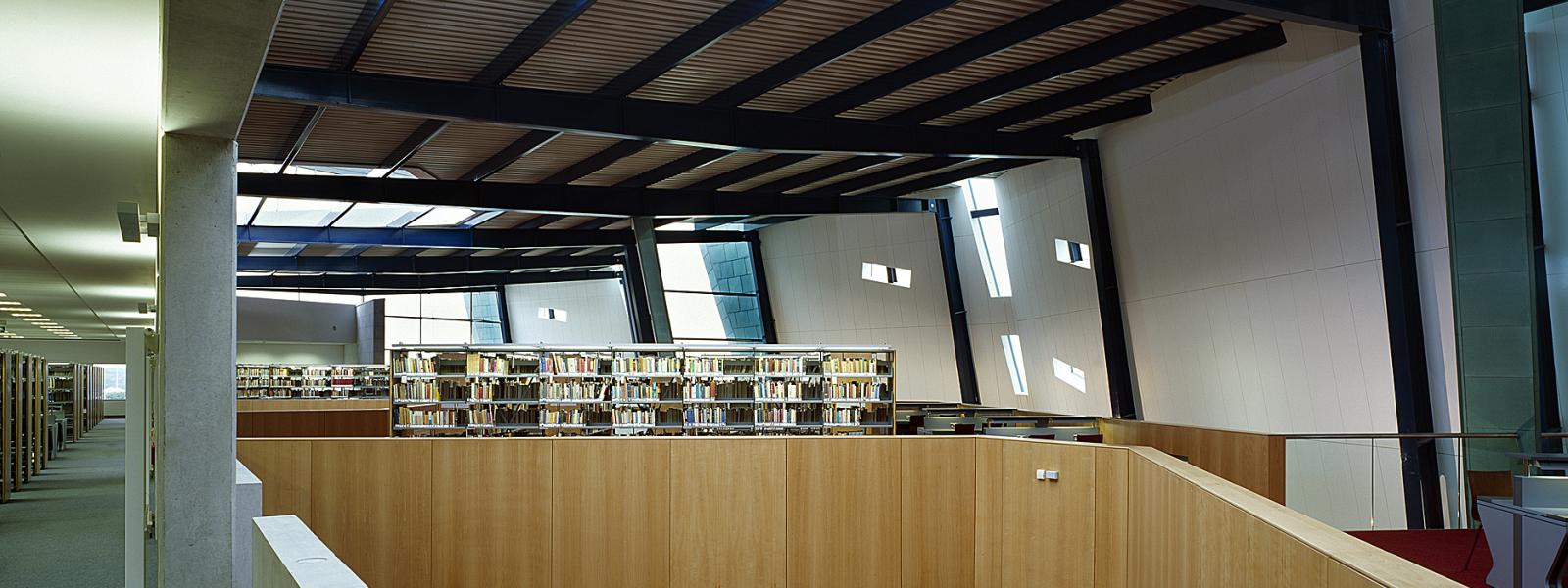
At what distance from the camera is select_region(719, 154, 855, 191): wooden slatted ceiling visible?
623 inches

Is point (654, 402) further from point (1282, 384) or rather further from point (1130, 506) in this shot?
point (1130, 506)

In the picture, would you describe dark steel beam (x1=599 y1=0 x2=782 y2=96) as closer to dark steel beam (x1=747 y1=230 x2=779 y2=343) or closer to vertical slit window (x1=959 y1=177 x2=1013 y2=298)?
vertical slit window (x1=959 y1=177 x2=1013 y2=298)

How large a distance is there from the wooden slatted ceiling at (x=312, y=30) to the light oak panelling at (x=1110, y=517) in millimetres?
6352

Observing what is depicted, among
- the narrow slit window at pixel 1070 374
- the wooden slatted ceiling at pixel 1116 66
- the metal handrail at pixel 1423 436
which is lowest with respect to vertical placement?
the metal handrail at pixel 1423 436

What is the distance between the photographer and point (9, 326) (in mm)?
24703

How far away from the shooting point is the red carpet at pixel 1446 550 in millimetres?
6727

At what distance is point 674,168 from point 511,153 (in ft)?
8.44

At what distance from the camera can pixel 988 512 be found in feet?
26.1

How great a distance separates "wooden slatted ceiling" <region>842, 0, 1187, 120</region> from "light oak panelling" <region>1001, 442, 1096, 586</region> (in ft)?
13.9

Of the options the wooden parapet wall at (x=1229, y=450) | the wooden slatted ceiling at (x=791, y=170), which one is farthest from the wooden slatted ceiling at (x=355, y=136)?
the wooden parapet wall at (x=1229, y=450)

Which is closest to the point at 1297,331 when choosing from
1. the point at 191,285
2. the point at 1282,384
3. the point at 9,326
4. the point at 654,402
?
the point at 1282,384

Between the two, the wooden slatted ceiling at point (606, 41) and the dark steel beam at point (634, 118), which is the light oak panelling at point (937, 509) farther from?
the dark steel beam at point (634, 118)

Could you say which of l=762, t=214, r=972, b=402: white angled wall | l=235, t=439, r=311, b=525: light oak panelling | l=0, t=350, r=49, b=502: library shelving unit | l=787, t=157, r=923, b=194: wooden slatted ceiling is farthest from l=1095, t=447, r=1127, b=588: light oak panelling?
l=762, t=214, r=972, b=402: white angled wall

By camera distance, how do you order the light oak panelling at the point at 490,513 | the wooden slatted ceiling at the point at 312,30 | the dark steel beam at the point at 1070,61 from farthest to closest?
the dark steel beam at the point at 1070,61 < the wooden slatted ceiling at the point at 312,30 < the light oak panelling at the point at 490,513
